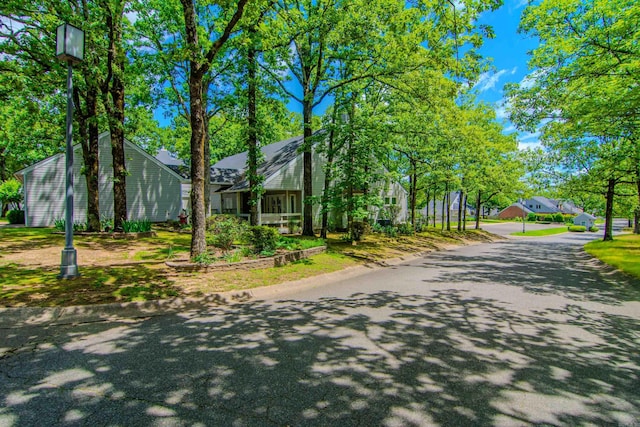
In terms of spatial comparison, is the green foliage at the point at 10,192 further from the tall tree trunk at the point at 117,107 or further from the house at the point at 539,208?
the house at the point at 539,208

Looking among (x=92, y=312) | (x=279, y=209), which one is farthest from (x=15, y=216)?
(x=92, y=312)

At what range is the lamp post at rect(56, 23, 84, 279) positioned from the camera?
20.9 feet

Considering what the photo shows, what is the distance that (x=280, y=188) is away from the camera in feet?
61.8

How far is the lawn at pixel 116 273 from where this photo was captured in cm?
590

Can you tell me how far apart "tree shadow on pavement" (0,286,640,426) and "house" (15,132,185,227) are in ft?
53.3

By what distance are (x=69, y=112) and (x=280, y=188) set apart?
41.0 feet

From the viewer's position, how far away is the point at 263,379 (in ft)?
10.9

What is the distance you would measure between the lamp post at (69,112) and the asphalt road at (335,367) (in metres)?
2.48

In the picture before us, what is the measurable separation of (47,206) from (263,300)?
19.6 m

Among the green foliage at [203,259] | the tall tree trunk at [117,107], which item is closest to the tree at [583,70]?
the green foliage at [203,259]

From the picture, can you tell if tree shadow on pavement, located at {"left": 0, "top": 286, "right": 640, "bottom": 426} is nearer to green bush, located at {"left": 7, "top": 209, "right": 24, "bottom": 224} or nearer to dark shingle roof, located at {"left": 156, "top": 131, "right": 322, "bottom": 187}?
dark shingle roof, located at {"left": 156, "top": 131, "right": 322, "bottom": 187}

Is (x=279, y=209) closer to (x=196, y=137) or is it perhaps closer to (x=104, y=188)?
(x=104, y=188)

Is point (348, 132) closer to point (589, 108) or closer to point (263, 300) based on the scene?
point (589, 108)

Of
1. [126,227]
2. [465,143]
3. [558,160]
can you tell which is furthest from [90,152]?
[558,160]
